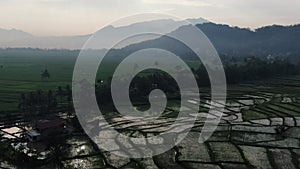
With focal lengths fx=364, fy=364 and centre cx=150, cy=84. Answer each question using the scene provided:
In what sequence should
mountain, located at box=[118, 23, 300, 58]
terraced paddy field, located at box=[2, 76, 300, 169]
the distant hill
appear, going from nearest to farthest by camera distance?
terraced paddy field, located at box=[2, 76, 300, 169], mountain, located at box=[118, 23, 300, 58], the distant hill

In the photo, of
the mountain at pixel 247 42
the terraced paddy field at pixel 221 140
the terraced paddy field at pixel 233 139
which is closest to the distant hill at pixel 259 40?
the mountain at pixel 247 42

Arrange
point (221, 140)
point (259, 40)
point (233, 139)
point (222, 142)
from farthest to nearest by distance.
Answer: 1. point (259, 40)
2. point (233, 139)
3. point (221, 140)
4. point (222, 142)

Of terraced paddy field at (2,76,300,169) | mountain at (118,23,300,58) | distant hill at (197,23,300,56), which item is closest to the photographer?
terraced paddy field at (2,76,300,169)

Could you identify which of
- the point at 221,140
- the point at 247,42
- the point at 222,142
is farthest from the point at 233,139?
the point at 247,42

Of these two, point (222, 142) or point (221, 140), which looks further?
point (221, 140)

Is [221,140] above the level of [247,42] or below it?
below

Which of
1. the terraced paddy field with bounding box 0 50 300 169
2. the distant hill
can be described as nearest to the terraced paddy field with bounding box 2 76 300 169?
the terraced paddy field with bounding box 0 50 300 169

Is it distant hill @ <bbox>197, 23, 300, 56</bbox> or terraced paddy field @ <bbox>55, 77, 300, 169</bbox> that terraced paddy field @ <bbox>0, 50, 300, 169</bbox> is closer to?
terraced paddy field @ <bbox>55, 77, 300, 169</bbox>

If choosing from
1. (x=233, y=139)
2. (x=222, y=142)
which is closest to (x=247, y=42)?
(x=233, y=139)

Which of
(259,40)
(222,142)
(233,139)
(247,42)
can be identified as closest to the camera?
(222,142)

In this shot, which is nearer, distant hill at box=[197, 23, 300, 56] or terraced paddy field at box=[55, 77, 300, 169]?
terraced paddy field at box=[55, 77, 300, 169]

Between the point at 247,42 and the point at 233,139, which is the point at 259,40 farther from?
the point at 233,139
